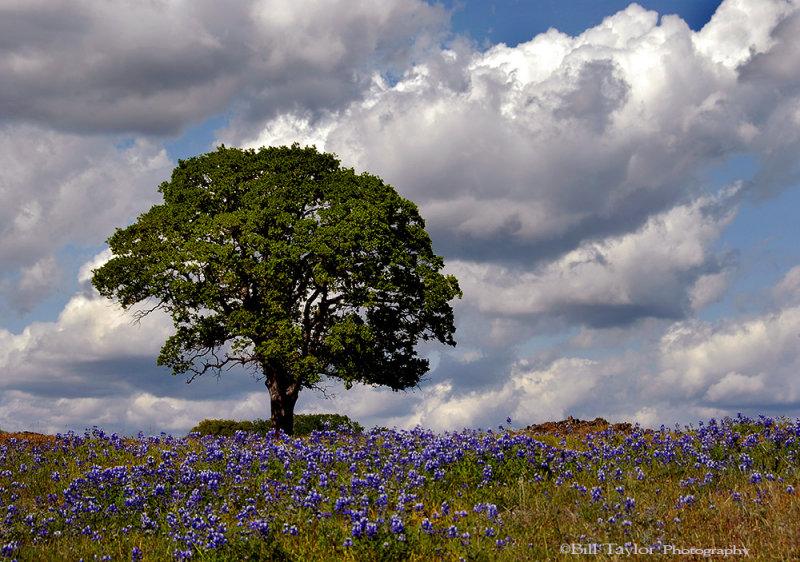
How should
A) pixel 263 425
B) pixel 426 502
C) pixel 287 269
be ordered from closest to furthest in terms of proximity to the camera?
pixel 426 502 < pixel 287 269 < pixel 263 425

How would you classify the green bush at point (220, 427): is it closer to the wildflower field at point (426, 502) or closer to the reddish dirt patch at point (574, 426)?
the reddish dirt patch at point (574, 426)

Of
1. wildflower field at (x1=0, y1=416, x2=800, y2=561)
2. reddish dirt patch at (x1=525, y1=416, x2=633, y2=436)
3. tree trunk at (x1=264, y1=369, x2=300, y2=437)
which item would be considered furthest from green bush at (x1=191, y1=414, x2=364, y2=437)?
wildflower field at (x1=0, y1=416, x2=800, y2=561)

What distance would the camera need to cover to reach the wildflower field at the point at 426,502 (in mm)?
8281

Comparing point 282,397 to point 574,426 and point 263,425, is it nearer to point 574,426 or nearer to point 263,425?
point 263,425

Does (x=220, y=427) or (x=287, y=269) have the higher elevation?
(x=287, y=269)

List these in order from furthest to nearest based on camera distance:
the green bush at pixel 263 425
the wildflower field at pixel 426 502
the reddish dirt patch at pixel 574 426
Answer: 1. the green bush at pixel 263 425
2. the reddish dirt patch at pixel 574 426
3. the wildflower field at pixel 426 502

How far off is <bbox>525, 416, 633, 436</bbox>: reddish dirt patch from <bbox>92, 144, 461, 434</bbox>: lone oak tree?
482 centimetres

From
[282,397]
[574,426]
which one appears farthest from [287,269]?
[574,426]

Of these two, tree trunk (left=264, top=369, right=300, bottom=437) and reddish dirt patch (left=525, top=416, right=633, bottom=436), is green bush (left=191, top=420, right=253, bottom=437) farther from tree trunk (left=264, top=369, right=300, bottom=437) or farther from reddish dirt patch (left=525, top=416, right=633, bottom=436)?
reddish dirt patch (left=525, top=416, right=633, bottom=436)

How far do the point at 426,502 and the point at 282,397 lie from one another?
56.5ft

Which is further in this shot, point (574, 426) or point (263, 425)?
point (263, 425)

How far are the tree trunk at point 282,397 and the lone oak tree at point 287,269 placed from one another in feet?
0.15

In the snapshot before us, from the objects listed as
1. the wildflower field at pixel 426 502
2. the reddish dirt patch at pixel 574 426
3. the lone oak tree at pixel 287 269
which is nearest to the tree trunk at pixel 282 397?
the lone oak tree at pixel 287 269

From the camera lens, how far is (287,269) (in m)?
24.6
